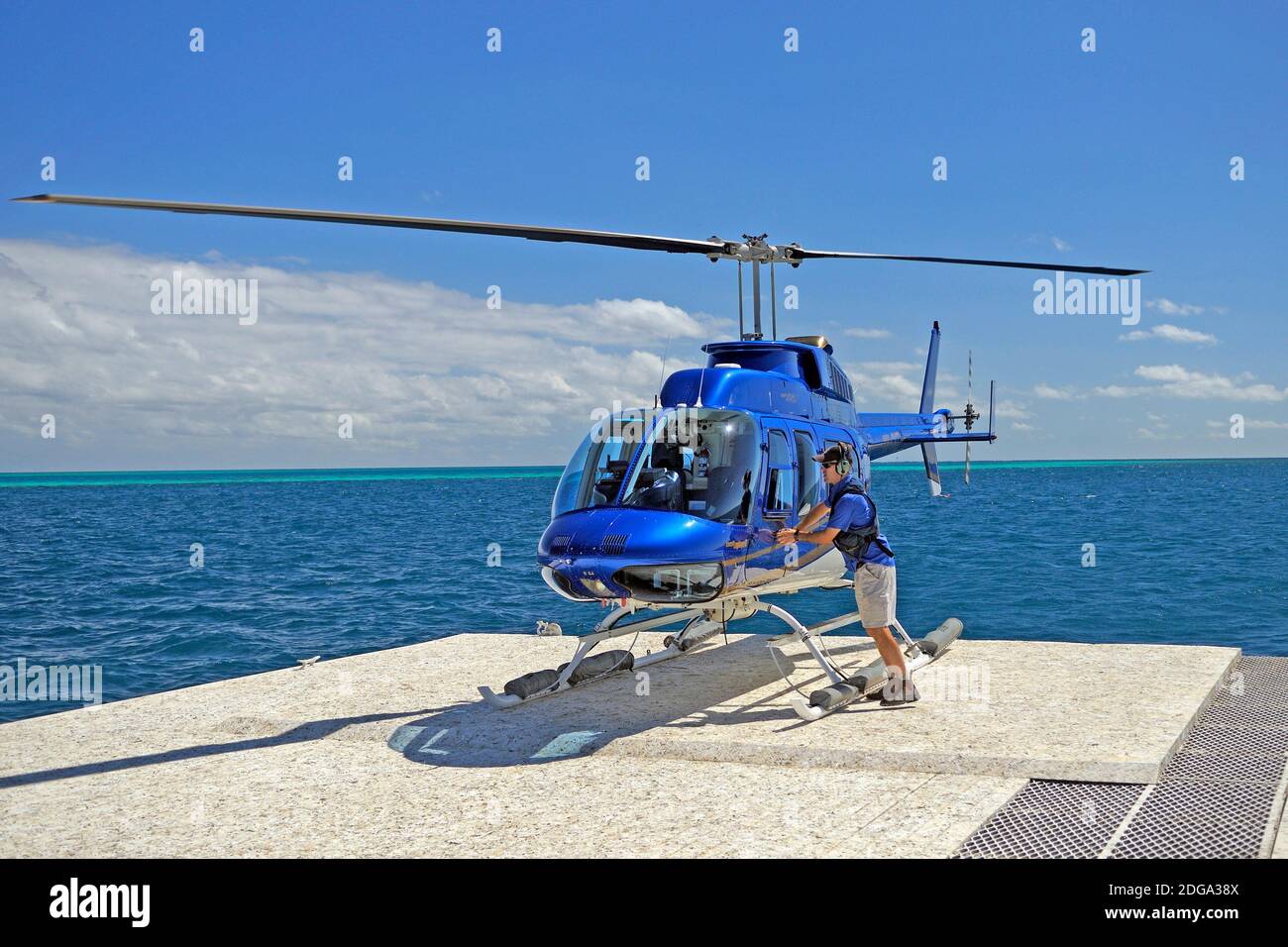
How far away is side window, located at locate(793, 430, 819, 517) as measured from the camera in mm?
9484

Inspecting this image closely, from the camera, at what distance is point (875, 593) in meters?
8.96

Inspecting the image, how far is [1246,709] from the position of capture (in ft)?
28.3

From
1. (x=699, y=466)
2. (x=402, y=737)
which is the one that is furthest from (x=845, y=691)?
(x=402, y=737)

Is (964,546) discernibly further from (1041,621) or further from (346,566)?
(346,566)

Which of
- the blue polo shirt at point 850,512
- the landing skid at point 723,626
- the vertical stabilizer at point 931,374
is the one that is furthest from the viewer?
the vertical stabilizer at point 931,374

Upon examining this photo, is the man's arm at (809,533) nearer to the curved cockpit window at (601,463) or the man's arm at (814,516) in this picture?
the man's arm at (814,516)

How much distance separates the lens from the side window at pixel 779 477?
8883 millimetres

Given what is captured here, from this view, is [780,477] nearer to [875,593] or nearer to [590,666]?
[875,593]

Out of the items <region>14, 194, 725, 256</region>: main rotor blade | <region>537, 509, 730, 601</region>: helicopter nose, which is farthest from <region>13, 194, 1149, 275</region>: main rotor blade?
<region>537, 509, 730, 601</region>: helicopter nose

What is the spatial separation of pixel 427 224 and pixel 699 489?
292cm

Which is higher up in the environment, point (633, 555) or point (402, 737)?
point (633, 555)

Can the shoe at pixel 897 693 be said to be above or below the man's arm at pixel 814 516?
below

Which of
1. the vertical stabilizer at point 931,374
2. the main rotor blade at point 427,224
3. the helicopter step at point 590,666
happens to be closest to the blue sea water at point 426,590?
the helicopter step at point 590,666

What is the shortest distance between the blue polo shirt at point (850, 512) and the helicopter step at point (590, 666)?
4.51ft
